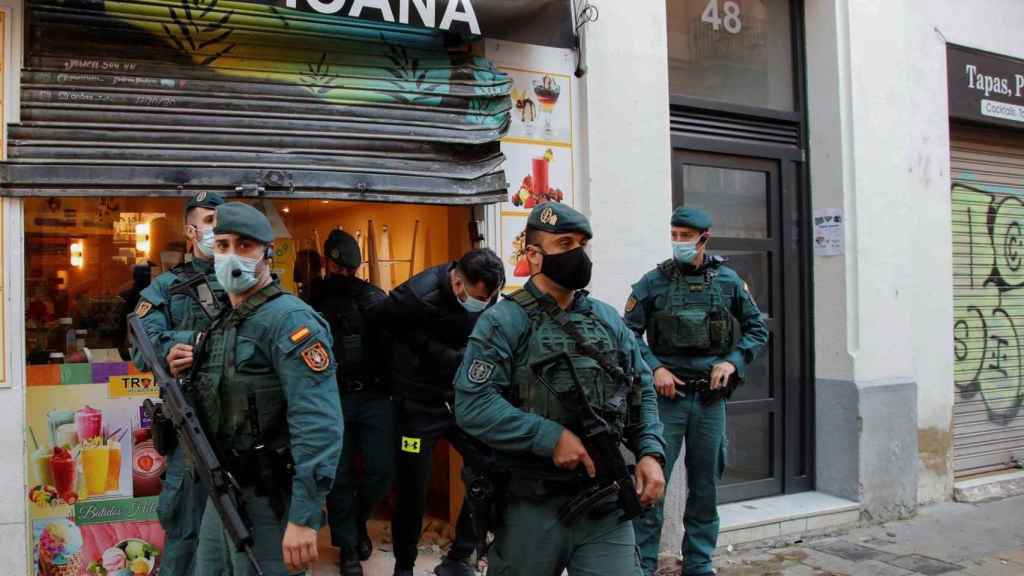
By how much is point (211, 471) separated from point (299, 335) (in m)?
0.53

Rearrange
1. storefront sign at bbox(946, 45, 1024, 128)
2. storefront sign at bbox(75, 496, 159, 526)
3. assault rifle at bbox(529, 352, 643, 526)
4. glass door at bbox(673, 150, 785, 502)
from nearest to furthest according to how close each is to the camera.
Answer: assault rifle at bbox(529, 352, 643, 526), storefront sign at bbox(75, 496, 159, 526), glass door at bbox(673, 150, 785, 502), storefront sign at bbox(946, 45, 1024, 128)

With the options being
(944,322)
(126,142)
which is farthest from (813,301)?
(126,142)

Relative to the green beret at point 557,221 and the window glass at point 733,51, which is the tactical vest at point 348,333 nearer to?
the green beret at point 557,221

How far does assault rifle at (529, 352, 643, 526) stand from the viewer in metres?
2.89

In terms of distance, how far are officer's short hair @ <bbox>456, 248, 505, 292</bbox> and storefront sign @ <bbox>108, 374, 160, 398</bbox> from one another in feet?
5.90

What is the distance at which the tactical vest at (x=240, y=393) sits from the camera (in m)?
2.89

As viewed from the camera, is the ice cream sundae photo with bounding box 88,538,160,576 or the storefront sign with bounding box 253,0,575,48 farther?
the storefront sign with bounding box 253,0,575,48

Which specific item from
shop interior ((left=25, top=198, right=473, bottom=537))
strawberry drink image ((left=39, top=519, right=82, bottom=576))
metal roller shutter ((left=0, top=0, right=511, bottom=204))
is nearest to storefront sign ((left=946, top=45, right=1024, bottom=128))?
metal roller shutter ((left=0, top=0, right=511, bottom=204))

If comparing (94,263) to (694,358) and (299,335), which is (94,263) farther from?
(694,358)

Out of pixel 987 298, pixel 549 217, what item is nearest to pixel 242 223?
pixel 549 217

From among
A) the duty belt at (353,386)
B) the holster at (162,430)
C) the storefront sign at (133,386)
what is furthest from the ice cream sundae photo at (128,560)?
the holster at (162,430)

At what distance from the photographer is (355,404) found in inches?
192

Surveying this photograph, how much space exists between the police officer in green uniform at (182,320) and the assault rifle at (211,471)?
1.64 feet

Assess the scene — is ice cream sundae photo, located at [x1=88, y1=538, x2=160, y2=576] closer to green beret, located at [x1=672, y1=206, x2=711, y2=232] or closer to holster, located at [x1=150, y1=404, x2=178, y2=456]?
holster, located at [x1=150, y1=404, x2=178, y2=456]
